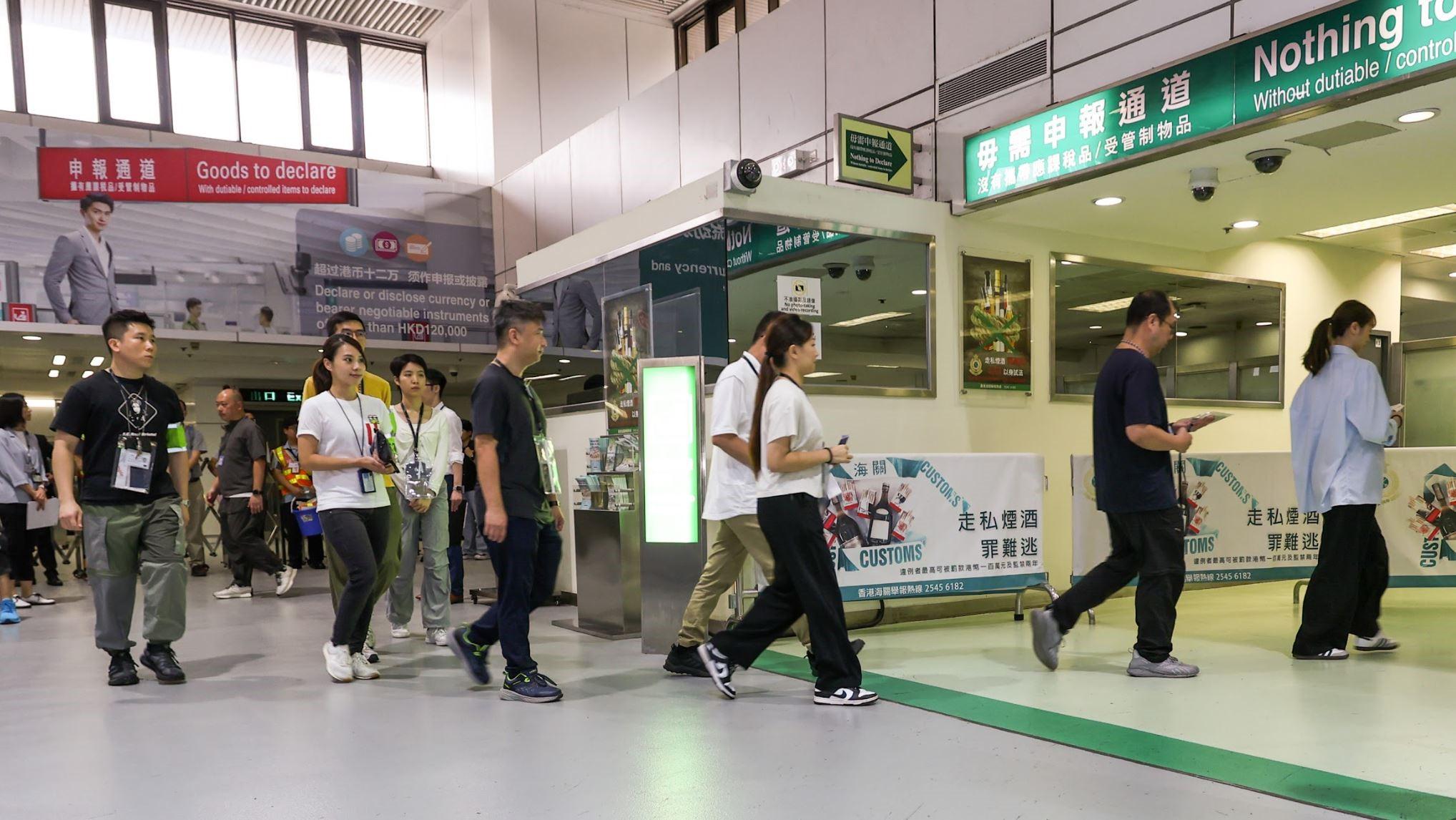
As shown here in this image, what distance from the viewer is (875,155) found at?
616cm

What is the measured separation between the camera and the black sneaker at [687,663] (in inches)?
167

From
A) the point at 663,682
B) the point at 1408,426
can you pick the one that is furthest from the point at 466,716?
the point at 1408,426

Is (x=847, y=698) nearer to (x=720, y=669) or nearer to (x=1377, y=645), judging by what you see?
(x=720, y=669)

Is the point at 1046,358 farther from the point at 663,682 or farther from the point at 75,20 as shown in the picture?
the point at 75,20

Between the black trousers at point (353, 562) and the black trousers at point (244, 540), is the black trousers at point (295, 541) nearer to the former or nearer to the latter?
the black trousers at point (244, 540)

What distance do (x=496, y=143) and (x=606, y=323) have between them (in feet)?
23.6

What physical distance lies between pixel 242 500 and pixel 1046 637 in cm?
621

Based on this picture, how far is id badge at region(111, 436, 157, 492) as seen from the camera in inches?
166

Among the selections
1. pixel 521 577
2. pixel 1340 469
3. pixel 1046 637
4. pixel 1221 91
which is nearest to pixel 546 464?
pixel 521 577

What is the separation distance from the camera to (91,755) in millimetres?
3217

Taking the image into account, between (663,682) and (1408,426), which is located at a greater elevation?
(1408,426)

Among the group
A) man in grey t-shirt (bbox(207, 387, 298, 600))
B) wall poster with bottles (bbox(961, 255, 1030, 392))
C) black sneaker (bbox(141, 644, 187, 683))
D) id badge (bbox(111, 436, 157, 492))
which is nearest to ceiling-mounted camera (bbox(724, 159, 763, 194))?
wall poster with bottles (bbox(961, 255, 1030, 392))

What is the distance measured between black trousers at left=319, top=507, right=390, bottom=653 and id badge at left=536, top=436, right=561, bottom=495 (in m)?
0.97

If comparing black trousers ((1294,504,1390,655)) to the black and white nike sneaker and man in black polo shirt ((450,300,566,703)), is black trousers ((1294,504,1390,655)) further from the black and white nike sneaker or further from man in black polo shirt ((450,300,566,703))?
man in black polo shirt ((450,300,566,703))
